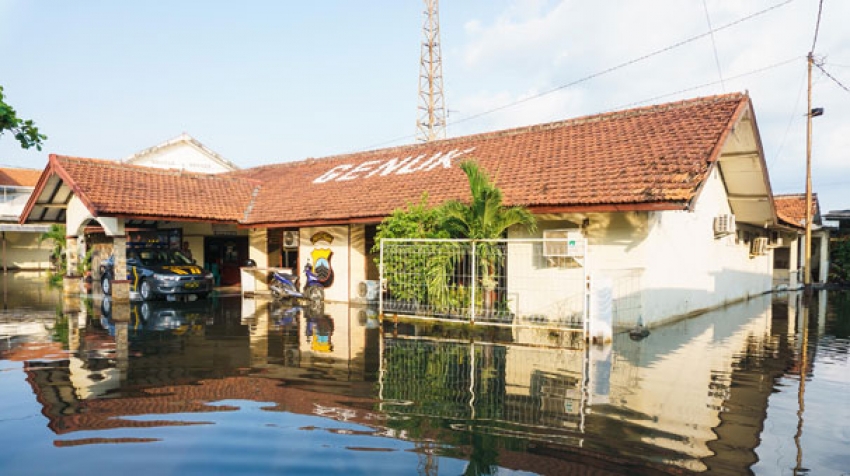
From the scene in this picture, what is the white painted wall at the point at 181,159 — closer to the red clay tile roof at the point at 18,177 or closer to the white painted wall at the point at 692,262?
the red clay tile roof at the point at 18,177

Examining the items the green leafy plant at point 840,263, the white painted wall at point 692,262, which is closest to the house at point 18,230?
the white painted wall at point 692,262

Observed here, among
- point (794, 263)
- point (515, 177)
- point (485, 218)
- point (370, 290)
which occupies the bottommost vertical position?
point (794, 263)

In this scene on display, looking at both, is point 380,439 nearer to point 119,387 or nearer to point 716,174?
point 119,387

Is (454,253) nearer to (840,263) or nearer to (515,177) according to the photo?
(515,177)

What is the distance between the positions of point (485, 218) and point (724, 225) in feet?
24.7

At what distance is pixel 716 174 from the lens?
14.9 metres

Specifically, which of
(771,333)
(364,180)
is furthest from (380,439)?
(364,180)

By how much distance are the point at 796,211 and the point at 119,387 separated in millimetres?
28933

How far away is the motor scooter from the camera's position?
16.5 m

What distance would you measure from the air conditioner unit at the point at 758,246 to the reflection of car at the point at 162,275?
18.1 m

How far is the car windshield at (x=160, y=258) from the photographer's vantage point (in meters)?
17.3

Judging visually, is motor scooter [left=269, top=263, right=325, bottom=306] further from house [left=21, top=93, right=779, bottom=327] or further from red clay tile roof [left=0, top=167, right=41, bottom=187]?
red clay tile roof [left=0, top=167, right=41, bottom=187]

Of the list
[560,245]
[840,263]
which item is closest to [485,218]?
[560,245]

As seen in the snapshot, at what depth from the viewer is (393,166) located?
1789 centimetres
